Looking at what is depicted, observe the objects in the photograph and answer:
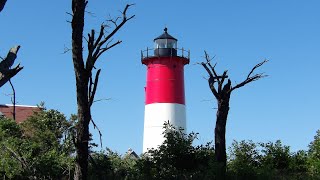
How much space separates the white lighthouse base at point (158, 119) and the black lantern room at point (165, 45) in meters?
4.49

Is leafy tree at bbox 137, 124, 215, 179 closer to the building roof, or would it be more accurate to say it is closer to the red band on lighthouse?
the red band on lighthouse

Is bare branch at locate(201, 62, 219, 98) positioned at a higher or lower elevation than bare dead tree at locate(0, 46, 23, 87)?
higher

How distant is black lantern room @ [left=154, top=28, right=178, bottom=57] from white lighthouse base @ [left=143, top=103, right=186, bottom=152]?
14.7ft

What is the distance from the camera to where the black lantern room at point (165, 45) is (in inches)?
1513

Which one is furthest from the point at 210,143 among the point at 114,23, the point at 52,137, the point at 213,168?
the point at 52,137

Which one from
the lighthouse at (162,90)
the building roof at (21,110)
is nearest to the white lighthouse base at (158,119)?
the lighthouse at (162,90)

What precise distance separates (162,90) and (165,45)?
4486 millimetres

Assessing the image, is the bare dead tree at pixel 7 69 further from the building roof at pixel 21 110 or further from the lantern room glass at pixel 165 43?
the building roof at pixel 21 110

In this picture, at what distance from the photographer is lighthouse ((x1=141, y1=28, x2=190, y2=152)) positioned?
1405 inches

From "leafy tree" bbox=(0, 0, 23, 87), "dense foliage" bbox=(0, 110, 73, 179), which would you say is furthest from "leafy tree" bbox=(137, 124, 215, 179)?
"leafy tree" bbox=(0, 0, 23, 87)

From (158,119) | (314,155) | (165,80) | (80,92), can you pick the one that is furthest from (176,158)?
(165,80)

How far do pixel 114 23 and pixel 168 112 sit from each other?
24.4m

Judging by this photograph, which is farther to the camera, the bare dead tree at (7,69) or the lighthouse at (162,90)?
the lighthouse at (162,90)

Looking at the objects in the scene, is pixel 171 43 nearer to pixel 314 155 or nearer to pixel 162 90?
pixel 162 90
